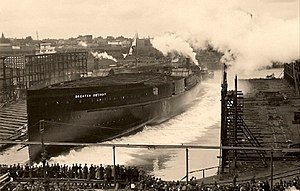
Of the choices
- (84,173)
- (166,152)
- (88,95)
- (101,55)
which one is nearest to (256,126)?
(166,152)

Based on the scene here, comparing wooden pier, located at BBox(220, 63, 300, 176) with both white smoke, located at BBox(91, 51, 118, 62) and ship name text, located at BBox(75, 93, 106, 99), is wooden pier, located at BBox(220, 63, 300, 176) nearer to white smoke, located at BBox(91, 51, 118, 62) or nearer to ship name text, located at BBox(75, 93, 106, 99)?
ship name text, located at BBox(75, 93, 106, 99)

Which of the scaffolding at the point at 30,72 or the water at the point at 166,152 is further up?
the scaffolding at the point at 30,72

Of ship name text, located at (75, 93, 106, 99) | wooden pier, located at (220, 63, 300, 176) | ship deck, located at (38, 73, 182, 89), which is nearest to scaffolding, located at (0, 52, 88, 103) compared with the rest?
ship deck, located at (38, 73, 182, 89)

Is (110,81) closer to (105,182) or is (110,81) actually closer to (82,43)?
(105,182)

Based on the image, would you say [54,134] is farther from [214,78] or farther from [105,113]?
[214,78]

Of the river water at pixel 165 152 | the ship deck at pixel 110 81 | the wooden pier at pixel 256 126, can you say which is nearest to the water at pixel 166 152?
the river water at pixel 165 152

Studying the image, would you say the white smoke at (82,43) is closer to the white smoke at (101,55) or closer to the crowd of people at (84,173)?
the white smoke at (101,55)

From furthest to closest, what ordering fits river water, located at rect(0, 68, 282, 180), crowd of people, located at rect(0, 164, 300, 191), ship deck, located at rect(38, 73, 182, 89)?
ship deck, located at rect(38, 73, 182, 89) < river water, located at rect(0, 68, 282, 180) < crowd of people, located at rect(0, 164, 300, 191)

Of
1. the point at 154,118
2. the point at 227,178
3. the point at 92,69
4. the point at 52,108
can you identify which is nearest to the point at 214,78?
the point at 92,69
